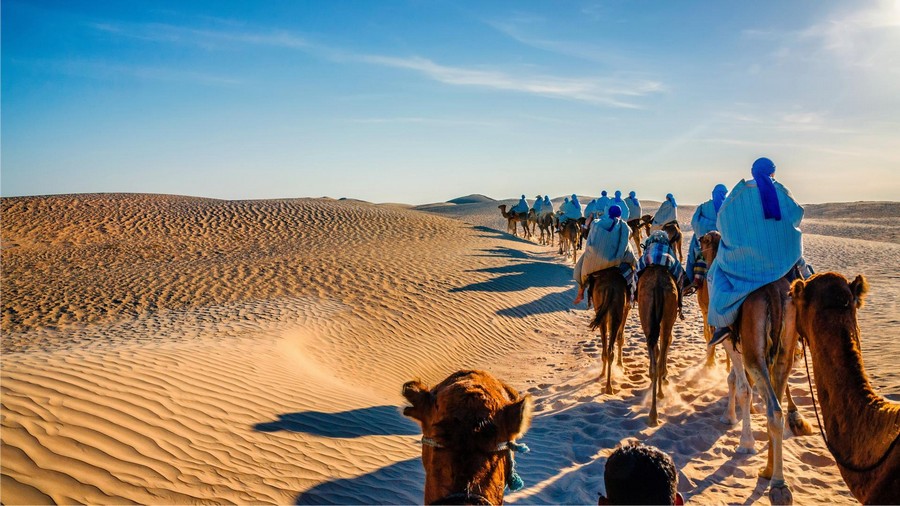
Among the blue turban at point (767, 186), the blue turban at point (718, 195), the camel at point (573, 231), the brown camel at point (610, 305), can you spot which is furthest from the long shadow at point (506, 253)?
the blue turban at point (767, 186)

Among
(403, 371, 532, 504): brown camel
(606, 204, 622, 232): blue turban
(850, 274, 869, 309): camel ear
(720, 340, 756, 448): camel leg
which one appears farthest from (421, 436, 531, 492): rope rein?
(606, 204, 622, 232): blue turban

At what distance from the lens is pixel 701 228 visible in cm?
1074

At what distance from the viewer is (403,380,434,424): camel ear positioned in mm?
2598

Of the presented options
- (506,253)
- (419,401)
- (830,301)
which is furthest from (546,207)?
(419,401)

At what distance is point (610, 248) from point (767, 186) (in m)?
3.23

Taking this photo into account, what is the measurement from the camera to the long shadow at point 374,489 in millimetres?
5066

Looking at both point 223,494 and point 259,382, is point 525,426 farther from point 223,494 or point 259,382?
point 259,382

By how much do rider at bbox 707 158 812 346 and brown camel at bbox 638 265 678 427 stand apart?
1670mm

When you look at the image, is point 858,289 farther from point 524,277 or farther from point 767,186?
point 524,277

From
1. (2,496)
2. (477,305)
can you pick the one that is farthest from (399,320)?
(2,496)

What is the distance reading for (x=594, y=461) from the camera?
628 centimetres

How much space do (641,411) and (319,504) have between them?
4683 mm

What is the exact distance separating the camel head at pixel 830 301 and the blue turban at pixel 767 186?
6.21 feet

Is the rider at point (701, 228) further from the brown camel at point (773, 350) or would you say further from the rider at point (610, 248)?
the brown camel at point (773, 350)
